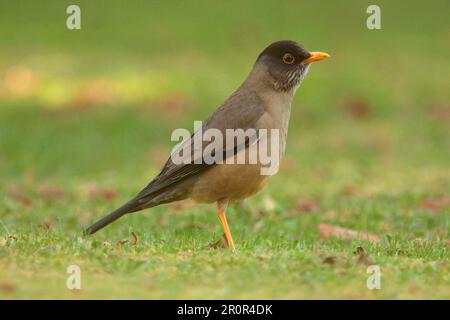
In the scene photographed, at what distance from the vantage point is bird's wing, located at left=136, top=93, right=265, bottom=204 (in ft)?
27.1

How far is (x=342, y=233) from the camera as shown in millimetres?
9406

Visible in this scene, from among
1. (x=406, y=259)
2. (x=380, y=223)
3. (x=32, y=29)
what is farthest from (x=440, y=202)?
(x=32, y=29)

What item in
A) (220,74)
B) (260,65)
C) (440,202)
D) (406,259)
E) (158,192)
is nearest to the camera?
(406,259)

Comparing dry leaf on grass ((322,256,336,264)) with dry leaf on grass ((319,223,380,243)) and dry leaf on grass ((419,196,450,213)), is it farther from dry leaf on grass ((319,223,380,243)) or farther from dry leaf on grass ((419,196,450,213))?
dry leaf on grass ((419,196,450,213))

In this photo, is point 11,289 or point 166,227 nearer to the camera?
point 11,289

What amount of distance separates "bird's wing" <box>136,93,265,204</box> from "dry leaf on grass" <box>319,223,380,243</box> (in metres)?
1.72

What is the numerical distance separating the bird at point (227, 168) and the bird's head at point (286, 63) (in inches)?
2.2

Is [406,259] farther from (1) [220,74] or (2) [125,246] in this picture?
(1) [220,74]

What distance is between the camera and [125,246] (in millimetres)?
7426

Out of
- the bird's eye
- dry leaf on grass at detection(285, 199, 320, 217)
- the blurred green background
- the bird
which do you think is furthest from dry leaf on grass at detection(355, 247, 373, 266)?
dry leaf on grass at detection(285, 199, 320, 217)

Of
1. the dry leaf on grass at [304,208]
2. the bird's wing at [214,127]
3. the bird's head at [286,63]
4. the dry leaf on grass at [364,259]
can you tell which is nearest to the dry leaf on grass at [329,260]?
the dry leaf on grass at [364,259]

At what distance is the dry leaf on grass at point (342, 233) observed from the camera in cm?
912

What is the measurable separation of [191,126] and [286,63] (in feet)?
27.4
